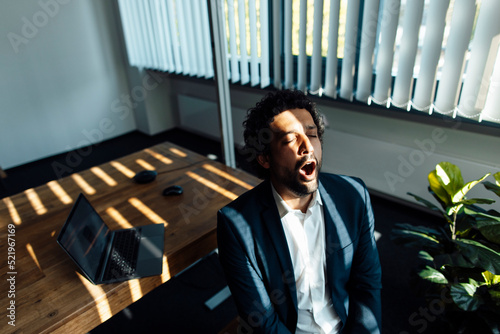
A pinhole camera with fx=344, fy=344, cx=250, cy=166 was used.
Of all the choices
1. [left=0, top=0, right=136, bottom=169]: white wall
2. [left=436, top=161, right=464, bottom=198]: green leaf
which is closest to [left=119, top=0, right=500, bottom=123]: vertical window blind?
[left=436, top=161, right=464, bottom=198]: green leaf

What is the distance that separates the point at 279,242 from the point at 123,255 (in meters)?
0.64

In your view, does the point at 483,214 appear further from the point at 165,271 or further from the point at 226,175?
the point at 165,271

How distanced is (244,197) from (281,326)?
1.55 feet

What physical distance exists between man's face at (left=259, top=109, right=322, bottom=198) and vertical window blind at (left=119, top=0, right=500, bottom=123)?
0.98 meters

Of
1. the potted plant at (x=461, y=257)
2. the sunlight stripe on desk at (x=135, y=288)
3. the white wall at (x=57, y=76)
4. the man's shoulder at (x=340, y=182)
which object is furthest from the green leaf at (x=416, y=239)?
the white wall at (x=57, y=76)

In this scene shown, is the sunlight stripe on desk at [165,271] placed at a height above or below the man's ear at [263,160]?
below

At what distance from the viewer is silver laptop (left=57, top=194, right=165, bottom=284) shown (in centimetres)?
123

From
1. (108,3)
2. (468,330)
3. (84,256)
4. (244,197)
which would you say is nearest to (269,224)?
(244,197)

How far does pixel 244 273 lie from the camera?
1186 mm

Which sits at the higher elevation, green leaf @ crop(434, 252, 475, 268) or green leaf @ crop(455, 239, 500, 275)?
green leaf @ crop(455, 239, 500, 275)

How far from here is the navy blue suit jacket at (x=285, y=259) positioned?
3.90 feet

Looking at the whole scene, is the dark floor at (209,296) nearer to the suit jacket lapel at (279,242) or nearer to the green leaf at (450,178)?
the green leaf at (450,178)

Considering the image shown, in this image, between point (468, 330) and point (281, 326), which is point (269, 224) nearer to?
point (281, 326)

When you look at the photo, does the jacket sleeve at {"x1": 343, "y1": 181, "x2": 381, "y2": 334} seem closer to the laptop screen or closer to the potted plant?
the potted plant
